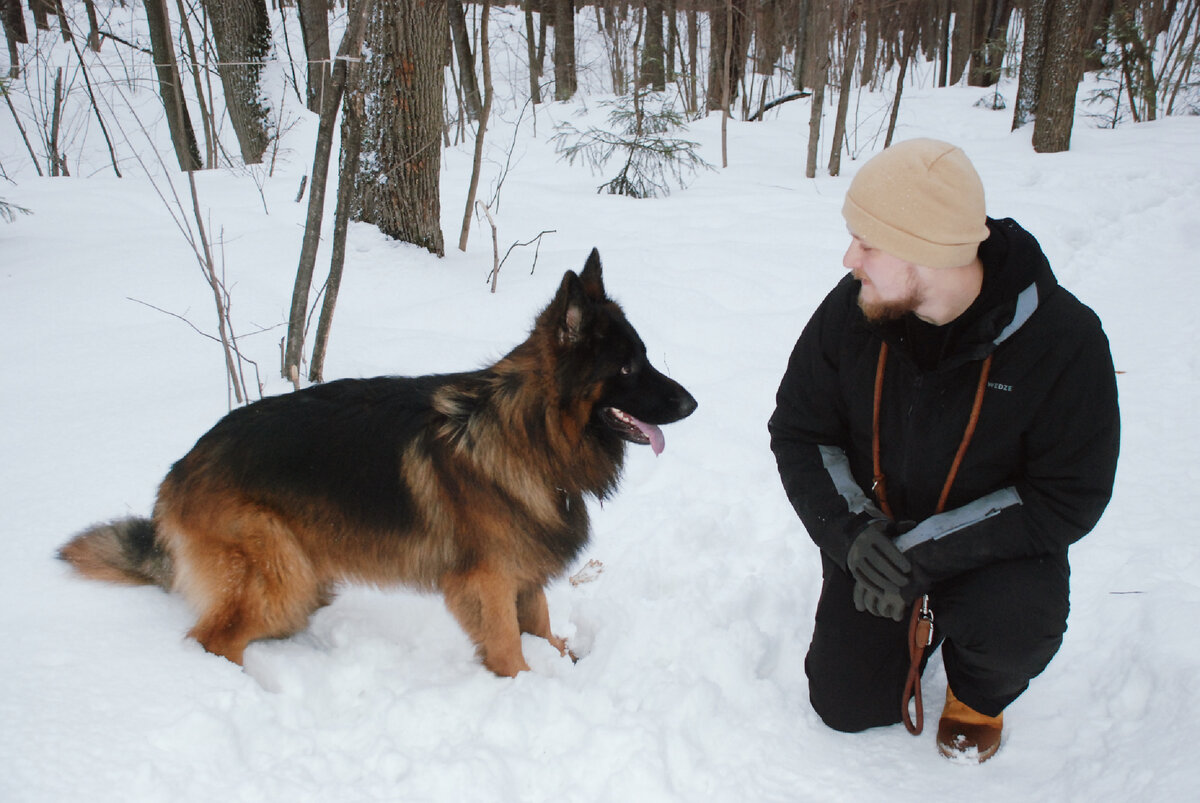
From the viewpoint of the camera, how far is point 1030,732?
7.16 feet

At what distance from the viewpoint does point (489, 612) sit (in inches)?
95.8

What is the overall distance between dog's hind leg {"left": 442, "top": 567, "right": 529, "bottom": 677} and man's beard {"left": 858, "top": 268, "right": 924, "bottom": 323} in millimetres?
1442

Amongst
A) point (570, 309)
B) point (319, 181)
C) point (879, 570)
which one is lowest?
point (879, 570)

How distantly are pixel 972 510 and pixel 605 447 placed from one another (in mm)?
1162

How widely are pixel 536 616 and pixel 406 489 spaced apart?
0.73 m

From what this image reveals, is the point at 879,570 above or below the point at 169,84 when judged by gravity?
below

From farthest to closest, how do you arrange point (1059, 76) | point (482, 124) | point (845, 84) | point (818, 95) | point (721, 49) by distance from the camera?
point (721, 49) → point (1059, 76) → point (845, 84) → point (818, 95) → point (482, 124)

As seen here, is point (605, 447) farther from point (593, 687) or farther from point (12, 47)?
point (12, 47)

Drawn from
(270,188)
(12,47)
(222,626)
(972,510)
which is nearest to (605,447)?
(972,510)

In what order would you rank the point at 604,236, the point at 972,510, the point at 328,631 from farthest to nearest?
the point at 604,236 < the point at 328,631 < the point at 972,510

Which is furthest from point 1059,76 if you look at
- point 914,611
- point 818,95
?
point 914,611

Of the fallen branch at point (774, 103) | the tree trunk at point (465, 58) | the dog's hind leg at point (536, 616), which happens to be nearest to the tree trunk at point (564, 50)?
the tree trunk at point (465, 58)

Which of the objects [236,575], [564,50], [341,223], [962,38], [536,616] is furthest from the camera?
[962,38]

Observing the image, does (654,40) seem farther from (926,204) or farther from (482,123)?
(926,204)
